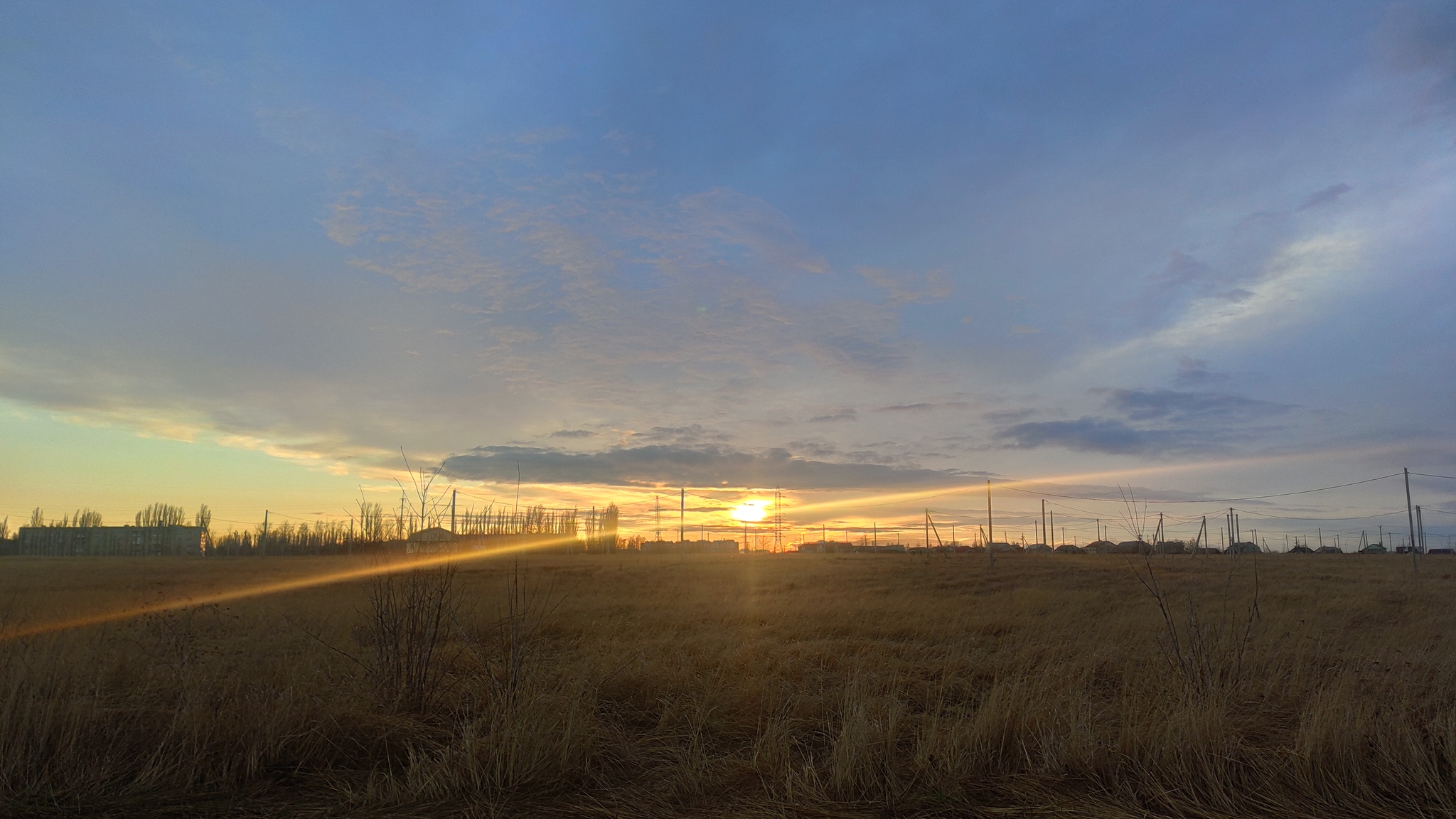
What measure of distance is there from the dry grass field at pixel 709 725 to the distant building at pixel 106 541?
111146mm

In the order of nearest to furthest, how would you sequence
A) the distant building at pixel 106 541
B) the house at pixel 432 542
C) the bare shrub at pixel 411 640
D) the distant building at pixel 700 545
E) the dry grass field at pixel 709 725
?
1. the dry grass field at pixel 709 725
2. the bare shrub at pixel 411 640
3. the house at pixel 432 542
4. the distant building at pixel 106 541
5. the distant building at pixel 700 545

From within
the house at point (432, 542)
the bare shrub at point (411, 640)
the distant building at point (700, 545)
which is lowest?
the distant building at point (700, 545)

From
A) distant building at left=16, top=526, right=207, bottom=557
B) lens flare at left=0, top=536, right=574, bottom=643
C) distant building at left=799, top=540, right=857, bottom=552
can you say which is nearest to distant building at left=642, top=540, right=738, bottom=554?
distant building at left=799, top=540, right=857, bottom=552

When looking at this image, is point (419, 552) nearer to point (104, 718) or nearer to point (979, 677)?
point (104, 718)

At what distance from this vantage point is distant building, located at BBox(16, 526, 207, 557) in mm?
97750

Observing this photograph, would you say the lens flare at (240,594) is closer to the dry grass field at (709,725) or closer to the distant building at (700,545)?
the dry grass field at (709,725)

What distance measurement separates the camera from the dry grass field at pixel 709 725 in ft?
14.5

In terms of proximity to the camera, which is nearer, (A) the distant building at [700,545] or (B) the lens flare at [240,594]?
(B) the lens flare at [240,594]

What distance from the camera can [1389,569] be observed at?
42312 millimetres

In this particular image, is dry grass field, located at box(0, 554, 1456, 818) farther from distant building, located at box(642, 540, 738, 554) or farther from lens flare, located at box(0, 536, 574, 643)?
distant building, located at box(642, 540, 738, 554)

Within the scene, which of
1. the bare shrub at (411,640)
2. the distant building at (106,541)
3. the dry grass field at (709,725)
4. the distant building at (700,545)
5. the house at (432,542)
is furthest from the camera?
the distant building at (700,545)

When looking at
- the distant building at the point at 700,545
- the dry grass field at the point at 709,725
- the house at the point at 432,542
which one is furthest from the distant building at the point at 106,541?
the house at the point at 432,542

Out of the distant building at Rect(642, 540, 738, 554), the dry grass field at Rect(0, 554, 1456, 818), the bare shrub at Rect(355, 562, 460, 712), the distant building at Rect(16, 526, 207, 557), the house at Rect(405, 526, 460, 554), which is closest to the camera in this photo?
the dry grass field at Rect(0, 554, 1456, 818)

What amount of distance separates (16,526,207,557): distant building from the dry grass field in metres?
111
